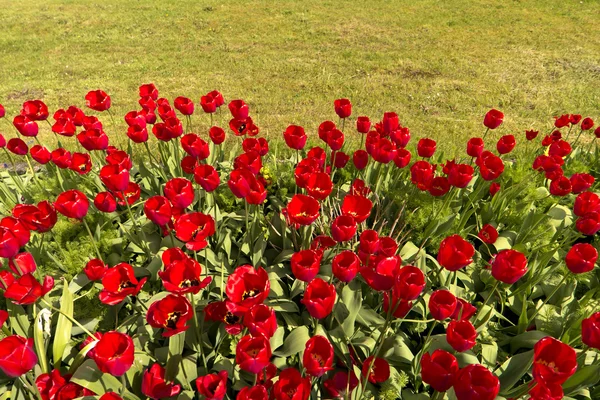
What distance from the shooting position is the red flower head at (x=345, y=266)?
1654 millimetres

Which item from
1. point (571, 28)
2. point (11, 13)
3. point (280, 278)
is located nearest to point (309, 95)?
point (280, 278)

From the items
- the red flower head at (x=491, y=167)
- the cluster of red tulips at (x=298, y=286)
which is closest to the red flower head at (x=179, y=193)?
the cluster of red tulips at (x=298, y=286)

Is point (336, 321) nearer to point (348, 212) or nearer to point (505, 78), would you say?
point (348, 212)

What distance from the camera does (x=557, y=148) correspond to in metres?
2.79

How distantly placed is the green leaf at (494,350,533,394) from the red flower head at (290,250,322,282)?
36.6 inches

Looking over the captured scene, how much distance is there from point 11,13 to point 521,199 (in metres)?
13.6

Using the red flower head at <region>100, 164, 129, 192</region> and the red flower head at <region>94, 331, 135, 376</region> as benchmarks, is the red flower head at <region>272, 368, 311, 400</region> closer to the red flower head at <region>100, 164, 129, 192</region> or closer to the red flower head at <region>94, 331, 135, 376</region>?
the red flower head at <region>94, 331, 135, 376</region>

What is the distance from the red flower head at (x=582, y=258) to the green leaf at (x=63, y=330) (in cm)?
215

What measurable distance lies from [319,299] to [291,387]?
11.7 inches

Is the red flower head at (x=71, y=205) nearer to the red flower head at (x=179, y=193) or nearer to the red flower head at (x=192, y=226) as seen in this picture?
the red flower head at (x=179, y=193)

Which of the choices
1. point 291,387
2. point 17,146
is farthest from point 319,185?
point 17,146

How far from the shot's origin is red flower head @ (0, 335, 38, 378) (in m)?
1.37

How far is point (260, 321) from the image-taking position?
1.47 meters

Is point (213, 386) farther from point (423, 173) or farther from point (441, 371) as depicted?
point (423, 173)
